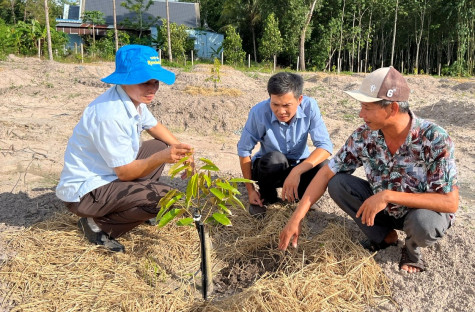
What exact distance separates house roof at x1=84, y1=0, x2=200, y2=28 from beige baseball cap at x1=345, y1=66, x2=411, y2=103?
3015 cm

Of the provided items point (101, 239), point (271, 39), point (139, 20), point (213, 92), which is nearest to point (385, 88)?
point (101, 239)

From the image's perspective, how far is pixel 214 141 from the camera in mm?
5605

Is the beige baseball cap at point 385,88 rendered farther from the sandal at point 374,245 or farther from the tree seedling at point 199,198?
the sandal at point 374,245

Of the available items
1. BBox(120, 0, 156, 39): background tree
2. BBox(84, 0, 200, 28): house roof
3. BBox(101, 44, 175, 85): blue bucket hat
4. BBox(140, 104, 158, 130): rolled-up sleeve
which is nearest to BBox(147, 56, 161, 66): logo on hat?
BBox(101, 44, 175, 85): blue bucket hat

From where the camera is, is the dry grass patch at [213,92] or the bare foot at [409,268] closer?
the bare foot at [409,268]

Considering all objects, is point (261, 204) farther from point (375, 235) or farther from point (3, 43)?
point (3, 43)

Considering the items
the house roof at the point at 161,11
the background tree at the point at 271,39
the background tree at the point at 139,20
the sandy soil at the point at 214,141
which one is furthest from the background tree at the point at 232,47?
the sandy soil at the point at 214,141

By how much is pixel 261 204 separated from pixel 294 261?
595mm

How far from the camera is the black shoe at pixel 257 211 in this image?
286 centimetres

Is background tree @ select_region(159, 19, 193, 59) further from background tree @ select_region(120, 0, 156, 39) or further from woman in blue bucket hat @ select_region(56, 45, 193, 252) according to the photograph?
woman in blue bucket hat @ select_region(56, 45, 193, 252)

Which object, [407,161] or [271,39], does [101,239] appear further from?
[271,39]

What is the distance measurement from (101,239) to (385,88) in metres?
1.77

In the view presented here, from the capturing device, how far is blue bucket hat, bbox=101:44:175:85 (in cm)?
209

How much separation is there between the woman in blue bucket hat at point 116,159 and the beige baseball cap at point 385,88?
0.90 metres
